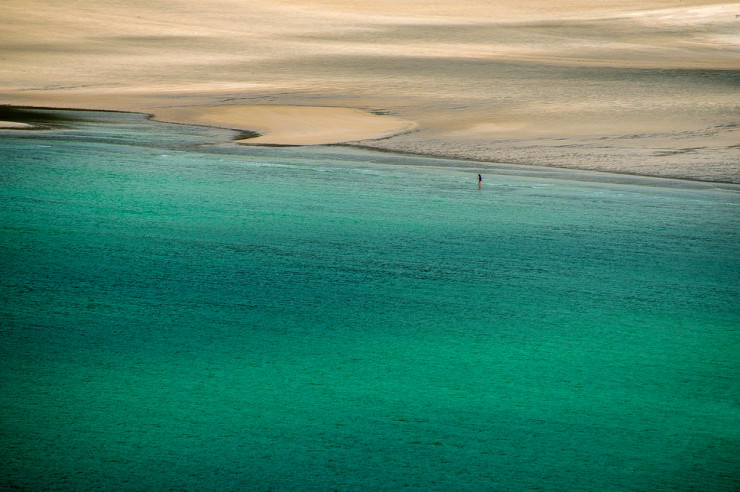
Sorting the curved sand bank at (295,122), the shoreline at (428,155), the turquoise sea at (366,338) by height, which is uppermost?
the curved sand bank at (295,122)

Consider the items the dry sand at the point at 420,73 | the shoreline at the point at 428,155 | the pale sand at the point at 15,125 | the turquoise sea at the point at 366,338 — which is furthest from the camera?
the pale sand at the point at 15,125

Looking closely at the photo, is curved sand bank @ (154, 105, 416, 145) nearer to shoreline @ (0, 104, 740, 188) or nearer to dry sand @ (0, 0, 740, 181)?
dry sand @ (0, 0, 740, 181)

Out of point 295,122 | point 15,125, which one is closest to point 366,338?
point 295,122

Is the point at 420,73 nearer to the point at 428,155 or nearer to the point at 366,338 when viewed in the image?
the point at 428,155

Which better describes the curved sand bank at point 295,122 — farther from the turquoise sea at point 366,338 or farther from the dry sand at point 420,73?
the turquoise sea at point 366,338

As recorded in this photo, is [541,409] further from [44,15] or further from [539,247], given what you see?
[44,15]

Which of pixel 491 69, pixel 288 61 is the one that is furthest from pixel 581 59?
pixel 288 61

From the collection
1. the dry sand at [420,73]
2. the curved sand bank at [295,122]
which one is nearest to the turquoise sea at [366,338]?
the dry sand at [420,73]
